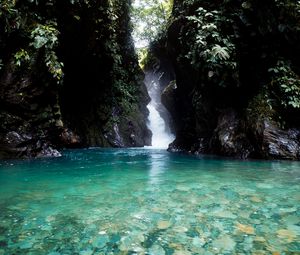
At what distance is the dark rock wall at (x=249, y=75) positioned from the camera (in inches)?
435

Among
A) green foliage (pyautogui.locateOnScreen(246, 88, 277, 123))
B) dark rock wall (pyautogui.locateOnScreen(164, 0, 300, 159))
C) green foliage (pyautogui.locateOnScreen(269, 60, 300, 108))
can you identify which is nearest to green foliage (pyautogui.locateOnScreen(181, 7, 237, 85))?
dark rock wall (pyautogui.locateOnScreen(164, 0, 300, 159))

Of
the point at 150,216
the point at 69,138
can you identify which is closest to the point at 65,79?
the point at 69,138

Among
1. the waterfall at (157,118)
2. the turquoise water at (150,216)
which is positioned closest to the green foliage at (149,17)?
the waterfall at (157,118)

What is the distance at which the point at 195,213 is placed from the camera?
3715mm

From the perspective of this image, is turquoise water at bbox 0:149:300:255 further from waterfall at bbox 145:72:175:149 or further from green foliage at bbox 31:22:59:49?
waterfall at bbox 145:72:175:149

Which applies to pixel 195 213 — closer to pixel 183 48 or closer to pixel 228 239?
pixel 228 239

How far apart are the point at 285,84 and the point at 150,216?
9598 mm

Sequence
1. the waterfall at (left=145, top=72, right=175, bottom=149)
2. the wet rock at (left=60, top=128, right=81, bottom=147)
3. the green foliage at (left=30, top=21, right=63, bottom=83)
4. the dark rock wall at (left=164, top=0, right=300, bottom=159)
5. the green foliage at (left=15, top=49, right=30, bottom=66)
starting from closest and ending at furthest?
the green foliage at (left=15, top=49, right=30, bottom=66)
the green foliage at (left=30, top=21, right=63, bottom=83)
the dark rock wall at (left=164, top=0, right=300, bottom=159)
the wet rock at (left=60, top=128, right=81, bottom=147)
the waterfall at (left=145, top=72, right=175, bottom=149)

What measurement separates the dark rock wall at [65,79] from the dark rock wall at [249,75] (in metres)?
5.02

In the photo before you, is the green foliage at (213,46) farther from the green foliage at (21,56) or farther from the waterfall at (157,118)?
the waterfall at (157,118)

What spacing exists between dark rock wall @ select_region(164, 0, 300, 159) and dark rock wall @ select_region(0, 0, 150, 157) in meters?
5.02

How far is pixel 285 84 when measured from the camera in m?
11.4

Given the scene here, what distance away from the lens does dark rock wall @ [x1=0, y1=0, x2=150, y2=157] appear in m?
10.2

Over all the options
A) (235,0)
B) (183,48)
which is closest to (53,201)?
(235,0)
